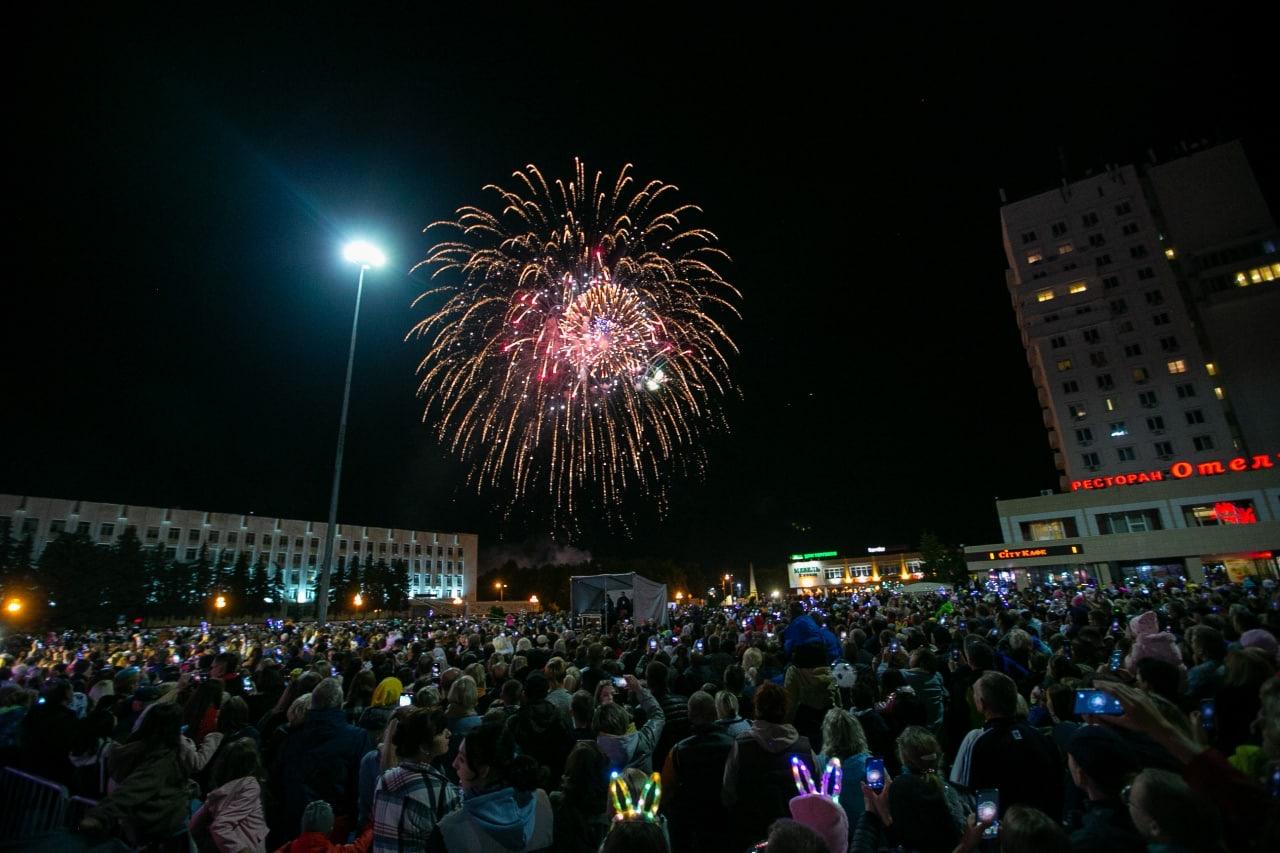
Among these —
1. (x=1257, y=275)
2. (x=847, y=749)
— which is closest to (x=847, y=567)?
(x=1257, y=275)

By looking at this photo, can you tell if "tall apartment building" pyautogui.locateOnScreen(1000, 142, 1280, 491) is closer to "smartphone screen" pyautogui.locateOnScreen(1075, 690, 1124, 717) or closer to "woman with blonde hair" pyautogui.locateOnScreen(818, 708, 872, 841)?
"woman with blonde hair" pyautogui.locateOnScreen(818, 708, 872, 841)

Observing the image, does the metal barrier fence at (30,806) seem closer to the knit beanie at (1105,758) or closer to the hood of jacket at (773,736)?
the hood of jacket at (773,736)

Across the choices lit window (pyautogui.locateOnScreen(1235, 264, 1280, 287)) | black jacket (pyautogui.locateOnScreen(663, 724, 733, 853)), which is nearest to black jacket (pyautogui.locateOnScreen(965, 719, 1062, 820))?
black jacket (pyautogui.locateOnScreen(663, 724, 733, 853))

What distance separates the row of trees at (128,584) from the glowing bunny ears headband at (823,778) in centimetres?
7752

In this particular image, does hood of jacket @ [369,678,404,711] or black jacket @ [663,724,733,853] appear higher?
hood of jacket @ [369,678,404,711]

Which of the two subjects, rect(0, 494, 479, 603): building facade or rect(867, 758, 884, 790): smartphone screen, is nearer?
rect(867, 758, 884, 790): smartphone screen

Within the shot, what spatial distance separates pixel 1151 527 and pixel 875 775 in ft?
206

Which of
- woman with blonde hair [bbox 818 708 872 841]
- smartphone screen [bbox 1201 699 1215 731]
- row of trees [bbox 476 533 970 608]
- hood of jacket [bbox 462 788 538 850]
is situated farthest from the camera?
row of trees [bbox 476 533 970 608]

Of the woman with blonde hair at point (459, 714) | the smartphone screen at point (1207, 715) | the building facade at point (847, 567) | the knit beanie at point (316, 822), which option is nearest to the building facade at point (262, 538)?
the building facade at point (847, 567)

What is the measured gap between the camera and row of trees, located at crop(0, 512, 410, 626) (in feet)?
192

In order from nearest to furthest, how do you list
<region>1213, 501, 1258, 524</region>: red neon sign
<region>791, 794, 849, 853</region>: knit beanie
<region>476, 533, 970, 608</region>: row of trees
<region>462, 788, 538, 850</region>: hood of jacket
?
<region>791, 794, 849, 853</region>: knit beanie < <region>462, 788, 538, 850</region>: hood of jacket < <region>1213, 501, 1258, 524</region>: red neon sign < <region>476, 533, 970, 608</region>: row of trees

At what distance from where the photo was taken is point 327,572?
768 inches

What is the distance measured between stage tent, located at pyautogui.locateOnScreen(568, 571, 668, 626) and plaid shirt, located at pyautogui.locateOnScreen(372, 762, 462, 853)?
2169 cm

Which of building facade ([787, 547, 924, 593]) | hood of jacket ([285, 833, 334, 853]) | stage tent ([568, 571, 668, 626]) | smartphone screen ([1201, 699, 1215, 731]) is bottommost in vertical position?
hood of jacket ([285, 833, 334, 853])
